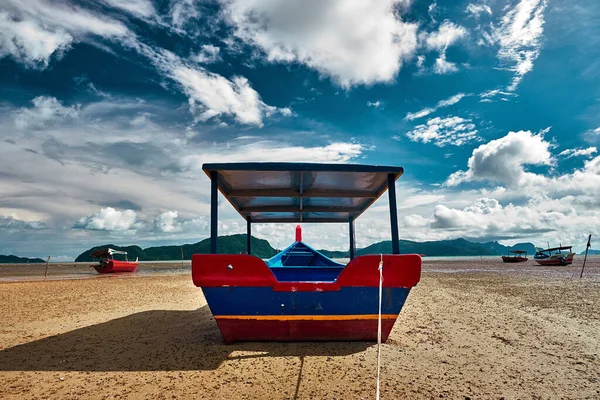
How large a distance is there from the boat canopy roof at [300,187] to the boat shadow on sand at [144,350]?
309 cm

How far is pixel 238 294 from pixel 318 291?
132 centimetres

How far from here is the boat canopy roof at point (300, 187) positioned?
594 centimetres

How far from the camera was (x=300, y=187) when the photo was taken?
7.59 metres

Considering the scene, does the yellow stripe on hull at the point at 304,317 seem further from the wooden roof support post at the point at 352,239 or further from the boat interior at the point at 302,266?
the wooden roof support post at the point at 352,239

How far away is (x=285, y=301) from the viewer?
530cm

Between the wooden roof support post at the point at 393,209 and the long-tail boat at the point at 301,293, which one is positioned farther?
the wooden roof support post at the point at 393,209

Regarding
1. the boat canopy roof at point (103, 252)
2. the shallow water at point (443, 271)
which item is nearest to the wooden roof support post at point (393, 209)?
the shallow water at point (443, 271)

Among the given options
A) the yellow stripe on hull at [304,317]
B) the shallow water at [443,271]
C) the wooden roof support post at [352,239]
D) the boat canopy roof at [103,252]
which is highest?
the wooden roof support post at [352,239]

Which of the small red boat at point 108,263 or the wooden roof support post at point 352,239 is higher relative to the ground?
the wooden roof support post at point 352,239

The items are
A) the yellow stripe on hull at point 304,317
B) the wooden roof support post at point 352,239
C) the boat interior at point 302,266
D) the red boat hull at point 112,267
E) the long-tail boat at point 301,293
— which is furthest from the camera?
the red boat hull at point 112,267

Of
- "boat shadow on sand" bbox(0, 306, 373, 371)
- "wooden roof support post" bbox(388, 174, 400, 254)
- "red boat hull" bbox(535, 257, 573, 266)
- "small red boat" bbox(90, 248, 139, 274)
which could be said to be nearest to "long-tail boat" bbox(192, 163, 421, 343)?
"wooden roof support post" bbox(388, 174, 400, 254)

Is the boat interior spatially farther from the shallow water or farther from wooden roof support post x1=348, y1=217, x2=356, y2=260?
the shallow water

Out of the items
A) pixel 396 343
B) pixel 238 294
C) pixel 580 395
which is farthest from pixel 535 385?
pixel 238 294

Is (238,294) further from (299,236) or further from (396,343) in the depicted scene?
(299,236)
